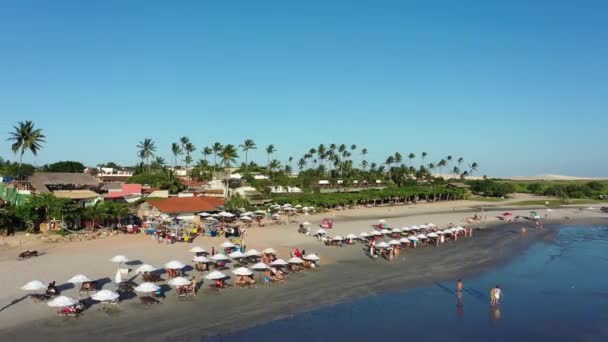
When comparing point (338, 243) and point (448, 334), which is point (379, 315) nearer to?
point (448, 334)

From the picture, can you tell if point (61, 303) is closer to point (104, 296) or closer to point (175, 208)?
point (104, 296)

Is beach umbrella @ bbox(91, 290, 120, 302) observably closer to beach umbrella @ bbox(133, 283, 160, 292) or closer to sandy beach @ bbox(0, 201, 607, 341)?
sandy beach @ bbox(0, 201, 607, 341)

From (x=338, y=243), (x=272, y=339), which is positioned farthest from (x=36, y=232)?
(x=272, y=339)

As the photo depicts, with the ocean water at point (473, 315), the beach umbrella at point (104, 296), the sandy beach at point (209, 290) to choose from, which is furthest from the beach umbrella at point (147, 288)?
the ocean water at point (473, 315)

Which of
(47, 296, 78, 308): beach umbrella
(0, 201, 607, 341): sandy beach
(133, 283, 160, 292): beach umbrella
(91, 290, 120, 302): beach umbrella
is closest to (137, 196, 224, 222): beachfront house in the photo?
(0, 201, 607, 341): sandy beach

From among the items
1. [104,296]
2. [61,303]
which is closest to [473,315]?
[104,296]
